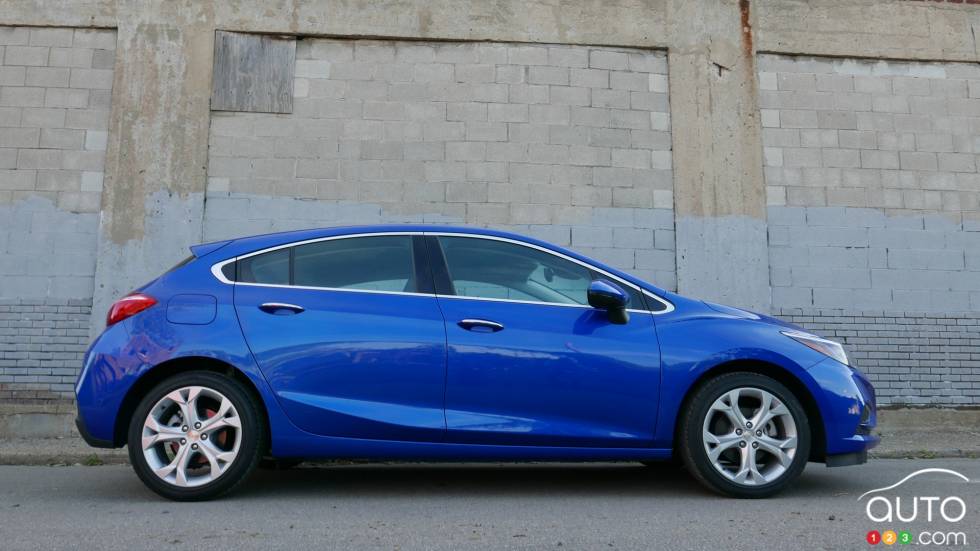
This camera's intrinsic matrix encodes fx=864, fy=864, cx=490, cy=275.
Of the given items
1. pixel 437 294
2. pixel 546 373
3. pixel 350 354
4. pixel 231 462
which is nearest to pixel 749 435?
pixel 546 373

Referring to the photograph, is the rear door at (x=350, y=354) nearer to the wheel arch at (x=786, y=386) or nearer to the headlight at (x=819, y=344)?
the wheel arch at (x=786, y=386)

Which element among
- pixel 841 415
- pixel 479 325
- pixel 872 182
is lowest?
pixel 841 415

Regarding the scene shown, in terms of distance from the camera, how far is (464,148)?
9148mm

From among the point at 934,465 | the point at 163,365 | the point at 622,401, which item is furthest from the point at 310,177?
the point at 934,465

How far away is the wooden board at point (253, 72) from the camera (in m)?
9.07

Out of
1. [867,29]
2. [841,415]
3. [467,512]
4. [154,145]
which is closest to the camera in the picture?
[467,512]

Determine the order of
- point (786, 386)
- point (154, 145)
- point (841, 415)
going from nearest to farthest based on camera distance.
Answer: point (841, 415) < point (786, 386) < point (154, 145)

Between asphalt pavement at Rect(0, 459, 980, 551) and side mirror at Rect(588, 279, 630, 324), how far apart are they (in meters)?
0.99

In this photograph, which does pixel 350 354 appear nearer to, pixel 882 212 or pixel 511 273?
Result: pixel 511 273

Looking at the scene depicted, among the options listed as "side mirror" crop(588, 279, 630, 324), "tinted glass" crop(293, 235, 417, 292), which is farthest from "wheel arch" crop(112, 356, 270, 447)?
"side mirror" crop(588, 279, 630, 324)

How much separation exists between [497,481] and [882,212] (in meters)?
6.06

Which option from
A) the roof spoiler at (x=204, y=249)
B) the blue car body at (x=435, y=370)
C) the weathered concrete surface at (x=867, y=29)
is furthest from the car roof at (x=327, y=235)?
the weathered concrete surface at (x=867, y=29)

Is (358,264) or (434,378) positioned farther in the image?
(358,264)

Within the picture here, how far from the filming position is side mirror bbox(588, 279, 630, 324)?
4.65 meters
